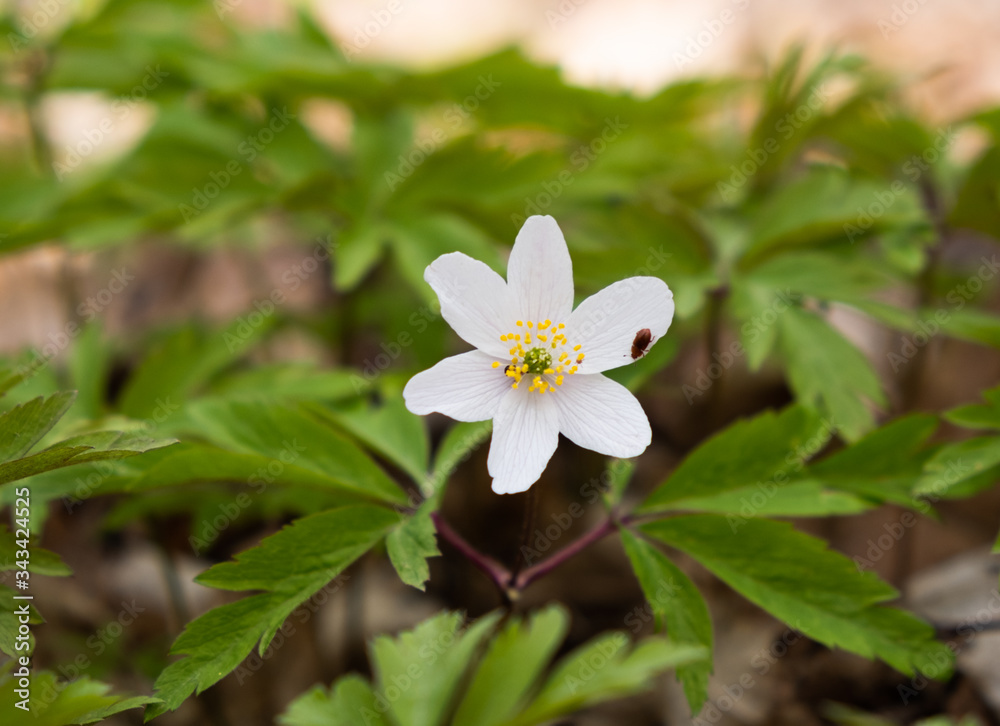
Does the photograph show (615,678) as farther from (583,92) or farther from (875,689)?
(583,92)

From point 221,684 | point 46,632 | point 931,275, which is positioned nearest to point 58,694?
point 221,684

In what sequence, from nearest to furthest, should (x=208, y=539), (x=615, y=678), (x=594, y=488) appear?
(x=615, y=678) < (x=208, y=539) < (x=594, y=488)

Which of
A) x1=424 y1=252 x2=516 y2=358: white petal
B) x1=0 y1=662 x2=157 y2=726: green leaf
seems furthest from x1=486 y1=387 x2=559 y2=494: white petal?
x1=0 y1=662 x2=157 y2=726: green leaf

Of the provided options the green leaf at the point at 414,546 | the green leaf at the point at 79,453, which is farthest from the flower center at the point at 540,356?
A: the green leaf at the point at 79,453

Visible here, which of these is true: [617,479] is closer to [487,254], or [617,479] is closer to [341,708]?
[341,708]

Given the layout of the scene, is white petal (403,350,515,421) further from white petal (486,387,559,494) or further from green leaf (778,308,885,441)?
green leaf (778,308,885,441)

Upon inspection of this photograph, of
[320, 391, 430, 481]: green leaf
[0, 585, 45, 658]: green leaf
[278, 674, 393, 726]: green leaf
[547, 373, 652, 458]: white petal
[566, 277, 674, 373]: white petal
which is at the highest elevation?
[566, 277, 674, 373]: white petal
